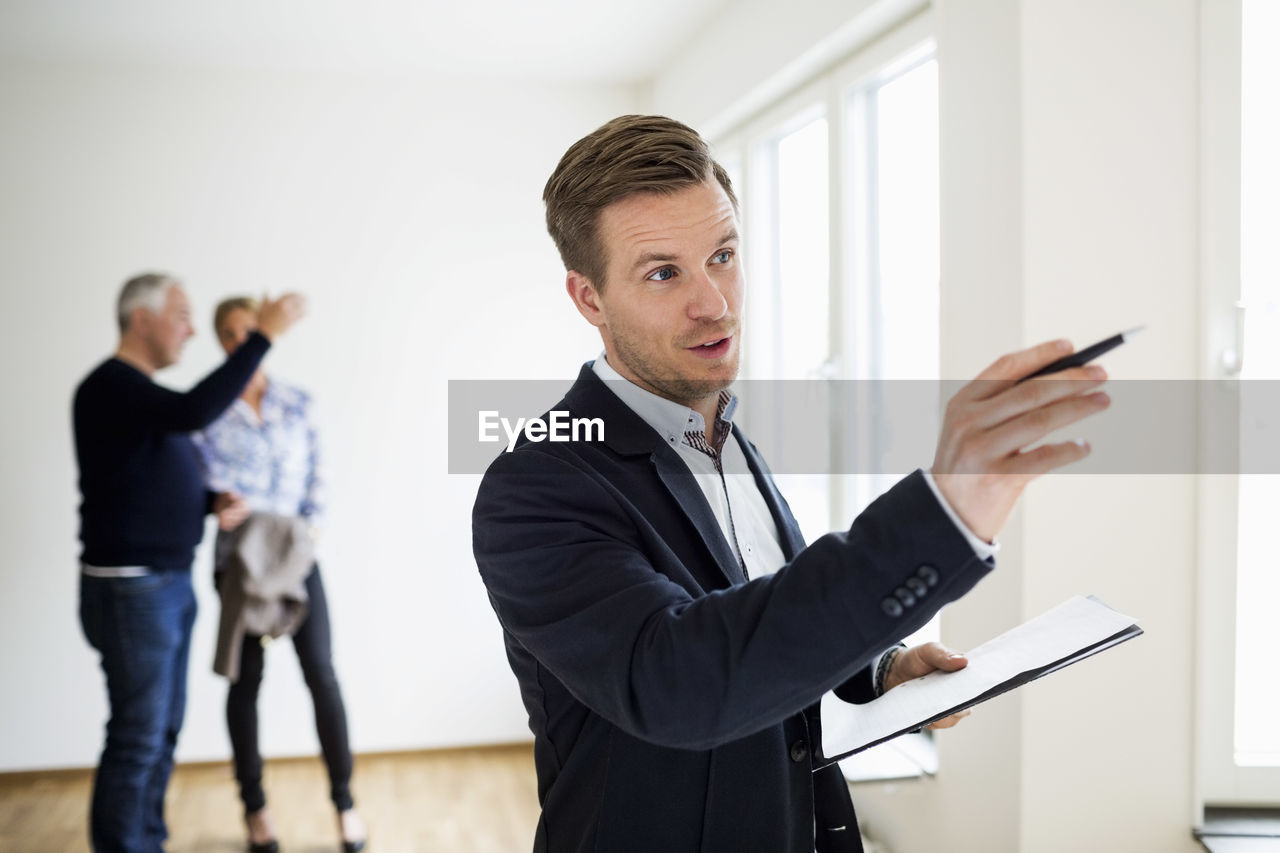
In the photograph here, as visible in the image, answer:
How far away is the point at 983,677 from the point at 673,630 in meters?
0.33

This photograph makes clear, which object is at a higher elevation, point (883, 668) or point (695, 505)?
point (695, 505)

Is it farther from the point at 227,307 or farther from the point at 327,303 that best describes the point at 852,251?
the point at 327,303

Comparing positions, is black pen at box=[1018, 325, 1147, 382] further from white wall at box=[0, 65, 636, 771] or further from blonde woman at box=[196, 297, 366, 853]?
white wall at box=[0, 65, 636, 771]

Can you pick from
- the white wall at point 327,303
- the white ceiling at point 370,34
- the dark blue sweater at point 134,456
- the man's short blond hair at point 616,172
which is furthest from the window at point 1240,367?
the white wall at point 327,303

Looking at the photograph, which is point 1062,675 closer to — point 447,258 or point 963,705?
point 963,705

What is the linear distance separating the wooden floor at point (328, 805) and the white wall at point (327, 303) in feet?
0.31

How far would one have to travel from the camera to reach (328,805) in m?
3.83

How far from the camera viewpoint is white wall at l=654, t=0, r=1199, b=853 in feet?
5.90

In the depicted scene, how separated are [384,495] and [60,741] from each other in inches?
61.0

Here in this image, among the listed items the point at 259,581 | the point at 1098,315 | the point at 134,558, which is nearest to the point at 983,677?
the point at 1098,315

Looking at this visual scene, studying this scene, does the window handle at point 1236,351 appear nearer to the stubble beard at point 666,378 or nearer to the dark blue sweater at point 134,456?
the stubble beard at point 666,378

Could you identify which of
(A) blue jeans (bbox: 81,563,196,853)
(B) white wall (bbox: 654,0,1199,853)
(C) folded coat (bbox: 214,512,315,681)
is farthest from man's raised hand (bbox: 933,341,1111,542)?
(C) folded coat (bbox: 214,512,315,681)

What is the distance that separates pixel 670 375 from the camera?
1030 millimetres

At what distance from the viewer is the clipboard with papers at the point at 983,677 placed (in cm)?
82
